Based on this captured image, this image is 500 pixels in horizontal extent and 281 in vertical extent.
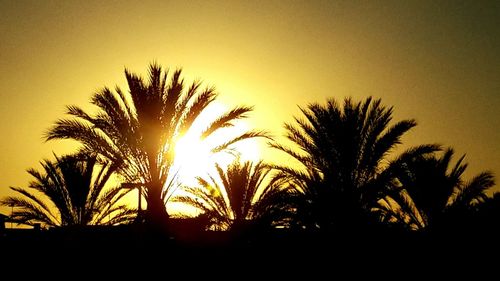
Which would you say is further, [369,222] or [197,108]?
[197,108]

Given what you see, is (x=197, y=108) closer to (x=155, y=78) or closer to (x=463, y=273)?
(x=155, y=78)

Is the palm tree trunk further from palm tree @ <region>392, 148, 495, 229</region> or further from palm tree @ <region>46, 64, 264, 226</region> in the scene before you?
palm tree @ <region>392, 148, 495, 229</region>

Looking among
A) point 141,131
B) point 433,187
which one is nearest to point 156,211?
point 141,131

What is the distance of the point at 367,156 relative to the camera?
15.0 m

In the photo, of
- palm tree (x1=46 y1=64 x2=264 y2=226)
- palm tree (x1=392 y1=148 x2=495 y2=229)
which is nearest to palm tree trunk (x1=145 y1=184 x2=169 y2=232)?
palm tree (x1=46 y1=64 x2=264 y2=226)

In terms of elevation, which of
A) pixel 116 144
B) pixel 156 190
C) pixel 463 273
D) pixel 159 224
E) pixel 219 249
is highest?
pixel 116 144

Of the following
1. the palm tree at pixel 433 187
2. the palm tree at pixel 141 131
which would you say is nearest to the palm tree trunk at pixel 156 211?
the palm tree at pixel 141 131

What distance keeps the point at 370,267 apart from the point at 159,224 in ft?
18.4

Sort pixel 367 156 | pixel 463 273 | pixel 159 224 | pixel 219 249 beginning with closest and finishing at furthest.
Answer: pixel 463 273 < pixel 219 249 < pixel 159 224 < pixel 367 156

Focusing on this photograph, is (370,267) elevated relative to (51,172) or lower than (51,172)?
lower

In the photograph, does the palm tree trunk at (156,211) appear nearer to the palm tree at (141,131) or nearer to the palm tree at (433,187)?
the palm tree at (141,131)

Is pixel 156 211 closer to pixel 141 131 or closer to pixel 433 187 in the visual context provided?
pixel 141 131

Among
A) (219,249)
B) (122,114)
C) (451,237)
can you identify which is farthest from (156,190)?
(451,237)

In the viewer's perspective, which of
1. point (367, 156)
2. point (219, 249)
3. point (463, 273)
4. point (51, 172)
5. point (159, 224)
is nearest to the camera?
point (463, 273)
